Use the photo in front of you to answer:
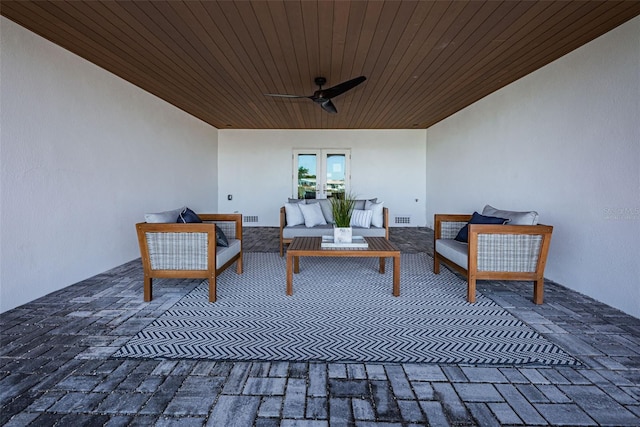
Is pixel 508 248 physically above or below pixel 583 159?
below

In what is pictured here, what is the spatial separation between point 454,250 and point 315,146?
538 centimetres

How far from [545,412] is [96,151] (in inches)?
183

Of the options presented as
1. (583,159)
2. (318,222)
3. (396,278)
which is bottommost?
(396,278)

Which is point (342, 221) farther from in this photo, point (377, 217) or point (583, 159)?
point (583, 159)

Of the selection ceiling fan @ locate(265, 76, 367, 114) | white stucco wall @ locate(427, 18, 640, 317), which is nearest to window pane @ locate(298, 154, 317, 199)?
ceiling fan @ locate(265, 76, 367, 114)

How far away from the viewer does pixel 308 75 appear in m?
3.87

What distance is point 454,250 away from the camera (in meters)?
3.08

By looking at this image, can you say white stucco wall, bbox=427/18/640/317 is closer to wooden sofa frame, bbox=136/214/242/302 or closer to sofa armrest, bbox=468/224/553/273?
sofa armrest, bbox=468/224/553/273

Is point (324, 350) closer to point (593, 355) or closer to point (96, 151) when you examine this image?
point (593, 355)

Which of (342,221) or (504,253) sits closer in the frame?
(504,253)

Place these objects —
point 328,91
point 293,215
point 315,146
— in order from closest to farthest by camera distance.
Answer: point 328,91
point 293,215
point 315,146

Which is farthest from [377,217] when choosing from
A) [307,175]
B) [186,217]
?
[307,175]

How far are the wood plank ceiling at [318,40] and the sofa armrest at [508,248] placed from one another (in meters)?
1.82

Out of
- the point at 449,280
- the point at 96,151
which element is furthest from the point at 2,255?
the point at 449,280
